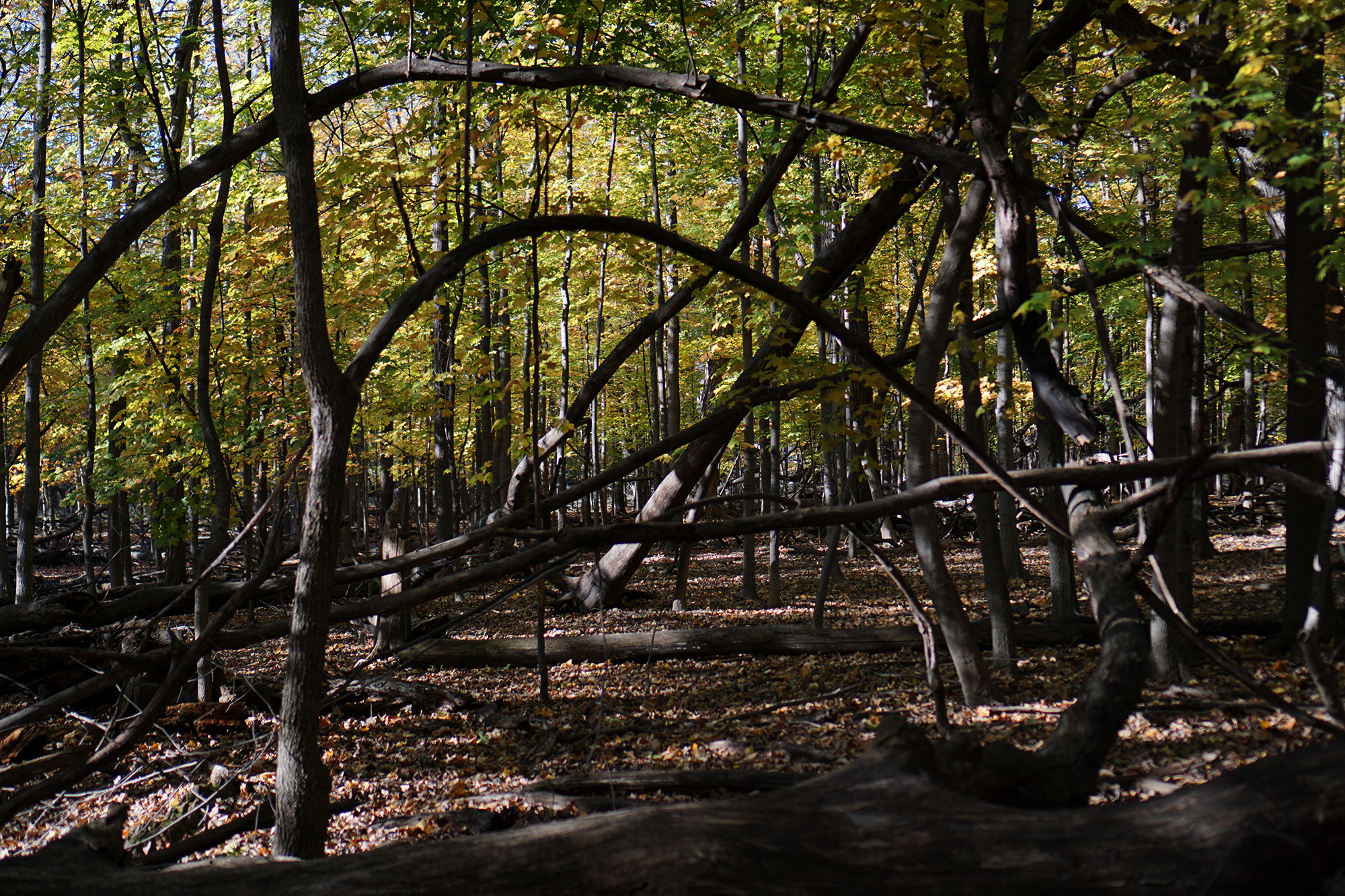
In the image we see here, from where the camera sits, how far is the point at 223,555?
3824 mm

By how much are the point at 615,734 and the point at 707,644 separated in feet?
7.75

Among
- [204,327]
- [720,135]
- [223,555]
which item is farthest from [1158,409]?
[720,135]

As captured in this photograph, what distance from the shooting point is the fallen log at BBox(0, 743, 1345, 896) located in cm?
186

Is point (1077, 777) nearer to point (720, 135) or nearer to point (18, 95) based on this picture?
point (18, 95)

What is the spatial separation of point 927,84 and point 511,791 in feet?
18.6

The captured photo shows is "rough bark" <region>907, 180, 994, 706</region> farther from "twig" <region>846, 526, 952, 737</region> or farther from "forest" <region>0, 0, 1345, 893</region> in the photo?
"twig" <region>846, 526, 952, 737</region>

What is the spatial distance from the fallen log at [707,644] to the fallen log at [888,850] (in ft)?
19.0

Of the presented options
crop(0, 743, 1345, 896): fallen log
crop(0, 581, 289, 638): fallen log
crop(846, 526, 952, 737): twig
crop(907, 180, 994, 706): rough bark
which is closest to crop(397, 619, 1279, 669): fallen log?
crop(907, 180, 994, 706): rough bark

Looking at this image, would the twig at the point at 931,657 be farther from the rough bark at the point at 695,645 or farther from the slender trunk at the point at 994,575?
the rough bark at the point at 695,645

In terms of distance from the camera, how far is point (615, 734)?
19.9ft

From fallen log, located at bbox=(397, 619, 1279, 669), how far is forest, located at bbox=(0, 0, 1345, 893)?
0.04 metres

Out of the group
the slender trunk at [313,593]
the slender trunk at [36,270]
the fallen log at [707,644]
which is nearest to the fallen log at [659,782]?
the slender trunk at [313,593]

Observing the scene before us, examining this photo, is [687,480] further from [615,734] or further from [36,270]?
[36,270]

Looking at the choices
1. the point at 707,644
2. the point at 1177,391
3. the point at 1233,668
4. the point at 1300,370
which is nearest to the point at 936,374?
the point at 1177,391
